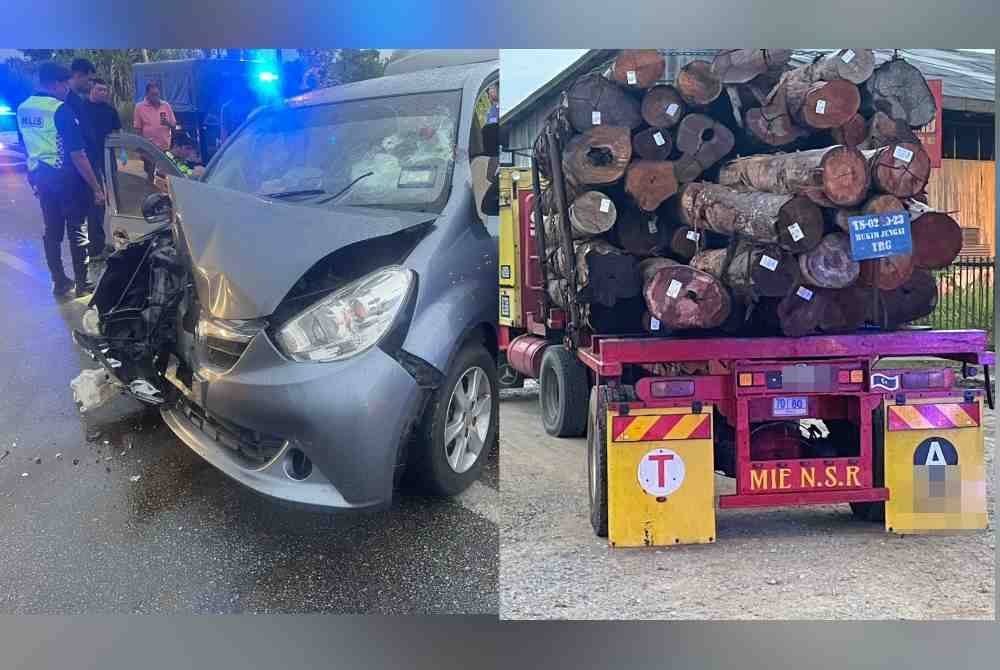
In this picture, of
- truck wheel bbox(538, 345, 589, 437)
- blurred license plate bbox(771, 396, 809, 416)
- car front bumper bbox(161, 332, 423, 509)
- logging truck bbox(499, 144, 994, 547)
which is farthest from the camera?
truck wheel bbox(538, 345, 589, 437)

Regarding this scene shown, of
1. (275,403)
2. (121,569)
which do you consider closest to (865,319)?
(275,403)

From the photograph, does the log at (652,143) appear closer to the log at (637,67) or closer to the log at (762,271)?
the log at (637,67)

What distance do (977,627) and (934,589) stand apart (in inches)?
16.7

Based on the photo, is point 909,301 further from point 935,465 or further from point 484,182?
point 484,182

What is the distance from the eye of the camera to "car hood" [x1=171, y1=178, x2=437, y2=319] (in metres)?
3.63

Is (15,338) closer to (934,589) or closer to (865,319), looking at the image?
(865,319)

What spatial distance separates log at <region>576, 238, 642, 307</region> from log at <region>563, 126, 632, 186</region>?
33 cm

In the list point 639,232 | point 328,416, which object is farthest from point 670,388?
point 328,416

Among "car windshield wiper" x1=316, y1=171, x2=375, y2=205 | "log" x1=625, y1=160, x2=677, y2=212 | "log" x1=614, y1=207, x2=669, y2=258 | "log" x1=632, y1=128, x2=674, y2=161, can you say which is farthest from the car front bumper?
"log" x1=632, y1=128, x2=674, y2=161

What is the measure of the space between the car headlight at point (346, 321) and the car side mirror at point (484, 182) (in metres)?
0.44

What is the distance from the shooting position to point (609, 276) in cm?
398

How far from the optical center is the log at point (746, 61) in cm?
385

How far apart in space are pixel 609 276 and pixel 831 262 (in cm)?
93

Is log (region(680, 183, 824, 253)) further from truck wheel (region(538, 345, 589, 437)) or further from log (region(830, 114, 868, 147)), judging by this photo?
truck wheel (region(538, 345, 589, 437))
